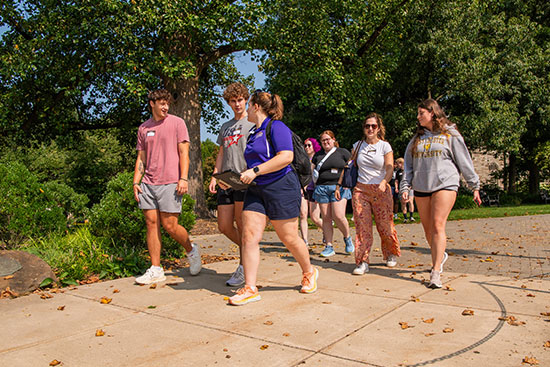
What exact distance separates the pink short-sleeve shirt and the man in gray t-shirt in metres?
0.48

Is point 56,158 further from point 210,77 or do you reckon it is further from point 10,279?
point 10,279

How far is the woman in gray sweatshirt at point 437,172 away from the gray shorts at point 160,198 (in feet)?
8.63

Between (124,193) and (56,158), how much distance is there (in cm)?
2503

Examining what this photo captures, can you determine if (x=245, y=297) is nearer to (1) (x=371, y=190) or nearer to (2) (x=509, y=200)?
(1) (x=371, y=190)

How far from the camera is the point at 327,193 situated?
7.43 m

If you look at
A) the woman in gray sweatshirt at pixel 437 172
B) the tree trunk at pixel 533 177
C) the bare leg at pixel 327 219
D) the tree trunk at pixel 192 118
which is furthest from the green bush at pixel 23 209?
the tree trunk at pixel 533 177

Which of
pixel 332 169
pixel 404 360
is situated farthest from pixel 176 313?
pixel 332 169

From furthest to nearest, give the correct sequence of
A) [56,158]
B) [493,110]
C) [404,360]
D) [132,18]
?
[56,158]
[493,110]
[132,18]
[404,360]

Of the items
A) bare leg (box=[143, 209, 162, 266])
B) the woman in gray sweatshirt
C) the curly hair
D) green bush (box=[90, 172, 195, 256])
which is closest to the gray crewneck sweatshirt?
the woman in gray sweatshirt

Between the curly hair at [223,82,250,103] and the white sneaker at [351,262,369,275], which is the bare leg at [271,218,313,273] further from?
the curly hair at [223,82,250,103]

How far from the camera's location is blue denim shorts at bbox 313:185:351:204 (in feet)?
24.1

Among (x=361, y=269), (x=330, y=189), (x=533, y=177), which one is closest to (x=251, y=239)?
(x=361, y=269)

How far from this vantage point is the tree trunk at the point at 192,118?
15.3 metres

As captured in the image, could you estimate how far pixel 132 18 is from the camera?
12.8m
